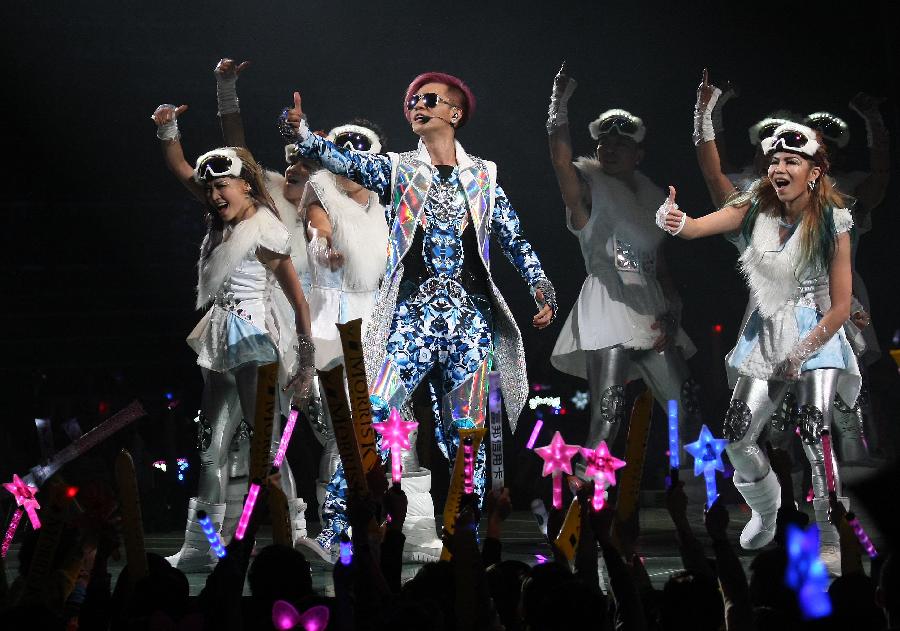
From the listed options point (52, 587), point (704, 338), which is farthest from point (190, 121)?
point (52, 587)

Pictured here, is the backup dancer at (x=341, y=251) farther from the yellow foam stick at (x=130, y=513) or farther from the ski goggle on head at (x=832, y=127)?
the yellow foam stick at (x=130, y=513)

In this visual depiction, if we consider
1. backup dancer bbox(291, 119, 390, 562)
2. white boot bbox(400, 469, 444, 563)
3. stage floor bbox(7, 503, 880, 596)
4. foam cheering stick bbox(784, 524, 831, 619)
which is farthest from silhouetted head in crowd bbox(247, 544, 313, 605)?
backup dancer bbox(291, 119, 390, 562)

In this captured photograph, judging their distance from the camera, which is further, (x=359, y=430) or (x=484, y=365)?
(x=484, y=365)

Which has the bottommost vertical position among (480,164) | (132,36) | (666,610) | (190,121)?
(666,610)

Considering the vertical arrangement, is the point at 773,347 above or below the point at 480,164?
below

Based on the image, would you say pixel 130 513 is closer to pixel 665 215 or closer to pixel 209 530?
pixel 209 530

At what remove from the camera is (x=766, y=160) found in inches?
289

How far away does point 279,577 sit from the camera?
10.7 ft

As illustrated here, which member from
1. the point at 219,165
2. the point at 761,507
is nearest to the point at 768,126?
the point at 761,507

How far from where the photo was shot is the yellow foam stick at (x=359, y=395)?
166 inches

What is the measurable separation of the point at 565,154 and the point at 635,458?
4498 mm

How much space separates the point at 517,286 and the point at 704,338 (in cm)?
131

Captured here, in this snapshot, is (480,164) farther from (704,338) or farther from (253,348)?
(704,338)

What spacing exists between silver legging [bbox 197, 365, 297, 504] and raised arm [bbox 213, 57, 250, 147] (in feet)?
5.14
